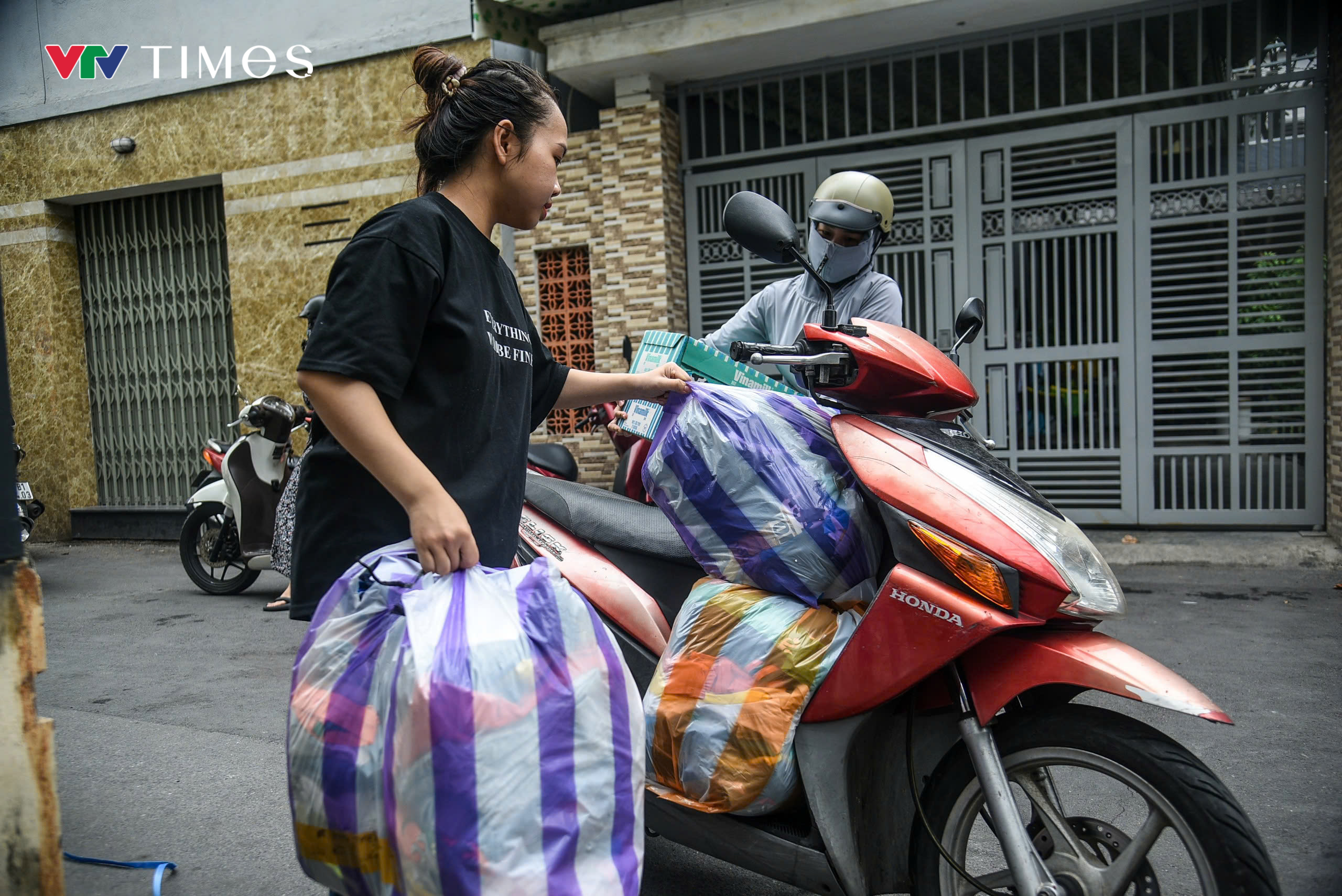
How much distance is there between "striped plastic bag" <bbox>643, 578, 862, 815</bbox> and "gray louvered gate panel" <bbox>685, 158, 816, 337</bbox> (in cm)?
592

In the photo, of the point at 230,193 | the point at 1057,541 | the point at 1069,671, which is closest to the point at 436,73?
the point at 1057,541

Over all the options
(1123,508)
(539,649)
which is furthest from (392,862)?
(1123,508)

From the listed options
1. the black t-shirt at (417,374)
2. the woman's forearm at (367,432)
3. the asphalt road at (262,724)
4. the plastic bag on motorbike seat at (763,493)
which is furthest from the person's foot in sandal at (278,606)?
the woman's forearm at (367,432)

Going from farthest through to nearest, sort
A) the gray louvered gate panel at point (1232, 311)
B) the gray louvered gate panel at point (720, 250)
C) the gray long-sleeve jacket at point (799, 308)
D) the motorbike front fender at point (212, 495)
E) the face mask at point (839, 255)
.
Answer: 1. the gray louvered gate panel at point (720, 250)
2. the gray louvered gate panel at point (1232, 311)
3. the motorbike front fender at point (212, 495)
4. the gray long-sleeve jacket at point (799, 308)
5. the face mask at point (839, 255)

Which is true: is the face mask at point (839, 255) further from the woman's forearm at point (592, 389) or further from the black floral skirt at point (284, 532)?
the black floral skirt at point (284, 532)

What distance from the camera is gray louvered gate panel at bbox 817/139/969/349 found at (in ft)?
23.3

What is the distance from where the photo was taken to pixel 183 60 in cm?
893

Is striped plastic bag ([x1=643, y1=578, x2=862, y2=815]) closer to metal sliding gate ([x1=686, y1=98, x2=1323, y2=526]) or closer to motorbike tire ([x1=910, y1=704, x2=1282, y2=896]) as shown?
motorbike tire ([x1=910, y1=704, x2=1282, y2=896])

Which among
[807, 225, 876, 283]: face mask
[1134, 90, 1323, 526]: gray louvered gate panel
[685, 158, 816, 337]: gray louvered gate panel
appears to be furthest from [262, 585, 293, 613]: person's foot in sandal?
[1134, 90, 1323, 526]: gray louvered gate panel

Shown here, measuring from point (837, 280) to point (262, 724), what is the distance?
2692 mm

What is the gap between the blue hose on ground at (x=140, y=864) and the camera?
238 centimetres

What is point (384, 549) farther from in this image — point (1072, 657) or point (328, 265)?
point (328, 265)

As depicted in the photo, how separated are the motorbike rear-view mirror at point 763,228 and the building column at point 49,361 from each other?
9.60 m

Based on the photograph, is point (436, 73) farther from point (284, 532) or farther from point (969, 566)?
point (284, 532)
